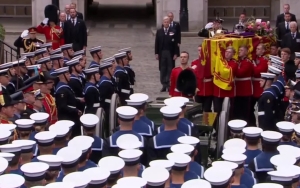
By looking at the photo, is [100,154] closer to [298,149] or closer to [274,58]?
[298,149]

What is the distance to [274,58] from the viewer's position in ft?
45.7

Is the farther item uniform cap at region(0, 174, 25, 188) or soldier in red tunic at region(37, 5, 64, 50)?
soldier in red tunic at region(37, 5, 64, 50)

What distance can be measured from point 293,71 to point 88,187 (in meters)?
7.75

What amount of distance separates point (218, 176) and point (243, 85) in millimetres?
6845

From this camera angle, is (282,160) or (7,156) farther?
(282,160)

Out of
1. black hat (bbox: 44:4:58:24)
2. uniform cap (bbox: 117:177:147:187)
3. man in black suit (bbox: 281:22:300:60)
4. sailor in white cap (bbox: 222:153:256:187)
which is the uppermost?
black hat (bbox: 44:4:58:24)

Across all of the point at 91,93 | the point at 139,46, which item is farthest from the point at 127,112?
the point at 139,46

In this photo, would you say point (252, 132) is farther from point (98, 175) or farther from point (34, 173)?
point (34, 173)

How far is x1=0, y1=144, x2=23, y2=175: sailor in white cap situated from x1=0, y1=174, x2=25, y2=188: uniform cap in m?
0.72

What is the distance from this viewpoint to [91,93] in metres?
12.6

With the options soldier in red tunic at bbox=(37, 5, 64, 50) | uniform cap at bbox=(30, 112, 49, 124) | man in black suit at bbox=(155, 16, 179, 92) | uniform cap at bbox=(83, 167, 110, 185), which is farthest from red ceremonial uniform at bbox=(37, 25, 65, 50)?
uniform cap at bbox=(83, 167, 110, 185)

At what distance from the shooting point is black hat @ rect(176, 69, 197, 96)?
12.6 meters

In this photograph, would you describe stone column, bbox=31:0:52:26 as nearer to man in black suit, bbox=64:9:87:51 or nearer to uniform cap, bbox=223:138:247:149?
man in black suit, bbox=64:9:87:51

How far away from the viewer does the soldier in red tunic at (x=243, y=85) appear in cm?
1360
